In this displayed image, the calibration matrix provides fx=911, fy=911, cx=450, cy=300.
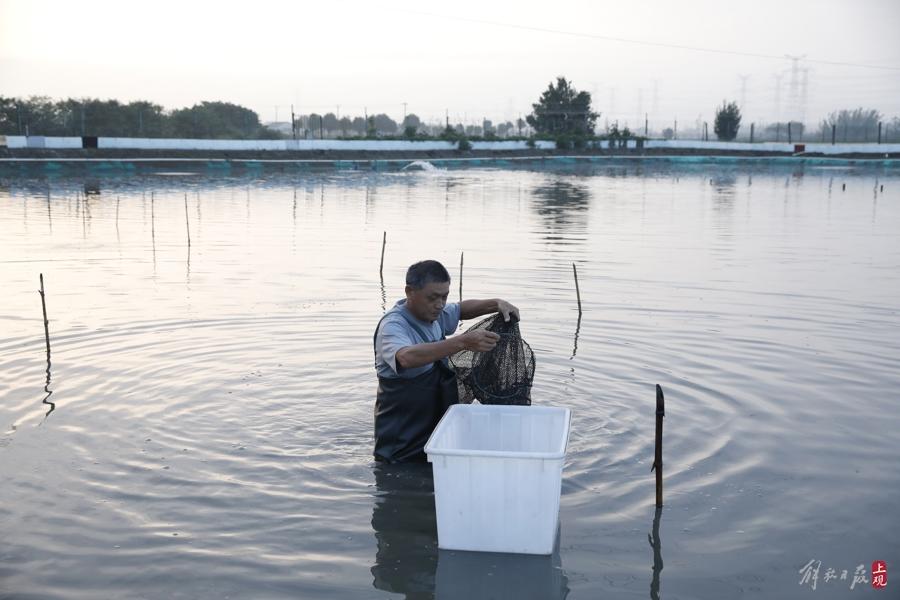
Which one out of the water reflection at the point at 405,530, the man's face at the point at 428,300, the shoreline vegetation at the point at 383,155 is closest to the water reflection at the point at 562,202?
the water reflection at the point at 405,530

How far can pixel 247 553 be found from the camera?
14.8ft

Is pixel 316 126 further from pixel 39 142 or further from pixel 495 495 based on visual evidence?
pixel 495 495

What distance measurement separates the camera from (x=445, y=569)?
4.36 metres

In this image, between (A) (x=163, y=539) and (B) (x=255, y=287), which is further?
(B) (x=255, y=287)

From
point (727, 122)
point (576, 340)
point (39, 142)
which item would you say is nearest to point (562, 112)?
point (727, 122)

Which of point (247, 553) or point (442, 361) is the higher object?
point (442, 361)

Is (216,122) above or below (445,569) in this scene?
above

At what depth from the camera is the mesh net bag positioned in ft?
18.4

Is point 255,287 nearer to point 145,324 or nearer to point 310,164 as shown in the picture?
point 145,324

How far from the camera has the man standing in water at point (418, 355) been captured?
4.76 metres

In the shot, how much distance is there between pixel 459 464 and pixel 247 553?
123 centimetres

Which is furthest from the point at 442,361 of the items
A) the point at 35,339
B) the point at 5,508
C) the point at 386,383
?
the point at 35,339

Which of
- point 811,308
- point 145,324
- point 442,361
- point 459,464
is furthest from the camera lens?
point 811,308

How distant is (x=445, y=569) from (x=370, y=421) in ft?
7.77
